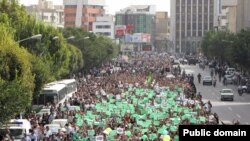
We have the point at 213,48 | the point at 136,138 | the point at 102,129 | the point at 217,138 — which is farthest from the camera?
the point at 213,48

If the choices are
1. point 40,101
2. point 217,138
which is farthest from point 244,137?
point 40,101

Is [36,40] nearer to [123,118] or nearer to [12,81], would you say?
[123,118]

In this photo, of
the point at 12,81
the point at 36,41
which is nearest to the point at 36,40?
the point at 36,41

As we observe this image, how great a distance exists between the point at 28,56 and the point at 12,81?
1061 cm

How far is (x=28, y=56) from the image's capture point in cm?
3947

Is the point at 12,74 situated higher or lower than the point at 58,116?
higher

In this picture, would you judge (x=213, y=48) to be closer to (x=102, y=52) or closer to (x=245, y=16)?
(x=245, y=16)

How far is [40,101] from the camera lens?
46156 mm

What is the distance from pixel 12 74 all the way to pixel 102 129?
5034 millimetres

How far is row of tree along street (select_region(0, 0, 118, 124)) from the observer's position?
92.4 feet

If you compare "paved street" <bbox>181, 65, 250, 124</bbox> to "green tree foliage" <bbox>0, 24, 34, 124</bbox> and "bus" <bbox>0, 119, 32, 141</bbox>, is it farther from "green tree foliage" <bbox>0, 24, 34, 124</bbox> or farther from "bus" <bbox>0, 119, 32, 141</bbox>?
"bus" <bbox>0, 119, 32, 141</bbox>

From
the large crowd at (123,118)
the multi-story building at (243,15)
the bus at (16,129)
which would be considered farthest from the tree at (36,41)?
the multi-story building at (243,15)

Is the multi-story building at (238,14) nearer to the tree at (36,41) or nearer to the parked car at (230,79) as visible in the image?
the parked car at (230,79)

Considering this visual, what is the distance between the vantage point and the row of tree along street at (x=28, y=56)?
1109 inches
